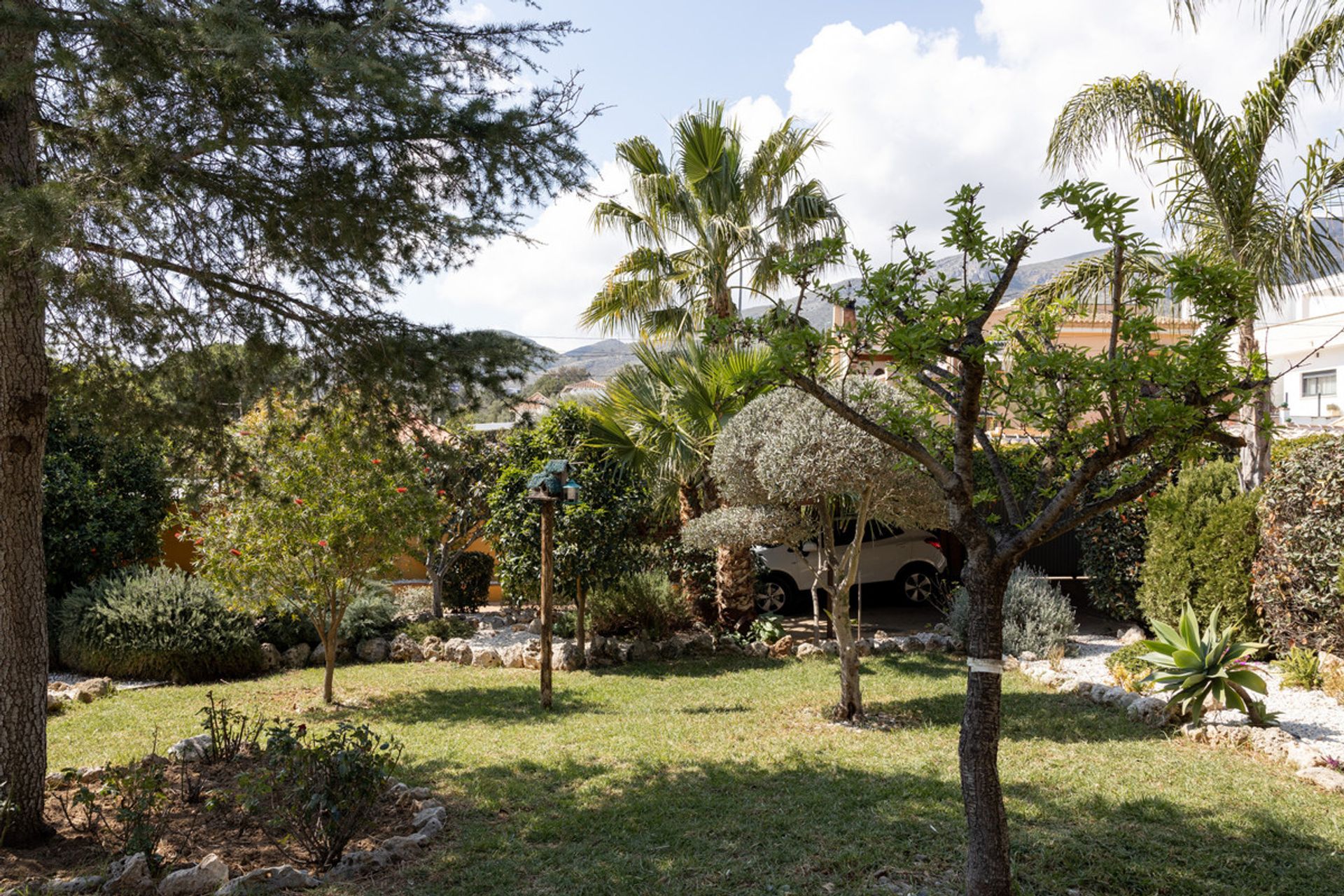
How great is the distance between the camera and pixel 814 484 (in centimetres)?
772

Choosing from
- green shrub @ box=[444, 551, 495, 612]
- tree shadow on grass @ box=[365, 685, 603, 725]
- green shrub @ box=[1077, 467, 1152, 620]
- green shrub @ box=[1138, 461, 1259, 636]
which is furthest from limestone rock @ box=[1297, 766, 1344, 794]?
green shrub @ box=[444, 551, 495, 612]

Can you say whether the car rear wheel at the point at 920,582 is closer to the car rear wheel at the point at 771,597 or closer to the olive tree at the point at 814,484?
the car rear wheel at the point at 771,597

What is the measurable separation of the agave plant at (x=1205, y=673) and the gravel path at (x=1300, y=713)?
0.60ft

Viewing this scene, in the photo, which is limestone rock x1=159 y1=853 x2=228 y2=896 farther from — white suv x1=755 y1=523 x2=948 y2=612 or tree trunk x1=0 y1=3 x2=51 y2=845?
white suv x1=755 y1=523 x2=948 y2=612

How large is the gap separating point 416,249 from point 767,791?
13.9 feet

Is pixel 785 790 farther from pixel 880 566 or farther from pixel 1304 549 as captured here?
pixel 880 566

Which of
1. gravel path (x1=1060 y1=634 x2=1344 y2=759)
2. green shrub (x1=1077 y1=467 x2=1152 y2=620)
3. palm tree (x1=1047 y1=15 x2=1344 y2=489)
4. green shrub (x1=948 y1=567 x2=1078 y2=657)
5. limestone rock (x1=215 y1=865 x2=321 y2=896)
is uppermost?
palm tree (x1=1047 y1=15 x2=1344 y2=489)

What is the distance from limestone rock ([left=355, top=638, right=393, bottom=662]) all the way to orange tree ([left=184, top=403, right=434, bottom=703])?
2.73 metres

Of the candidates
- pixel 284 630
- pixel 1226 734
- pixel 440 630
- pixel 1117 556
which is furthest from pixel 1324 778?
pixel 284 630

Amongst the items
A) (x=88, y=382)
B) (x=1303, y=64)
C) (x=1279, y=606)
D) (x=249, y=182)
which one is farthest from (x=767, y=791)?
(x=1303, y=64)

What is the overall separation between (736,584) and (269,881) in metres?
7.79

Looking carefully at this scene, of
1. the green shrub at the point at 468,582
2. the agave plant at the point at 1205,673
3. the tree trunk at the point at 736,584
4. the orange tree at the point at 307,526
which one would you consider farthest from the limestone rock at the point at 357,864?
the green shrub at the point at 468,582

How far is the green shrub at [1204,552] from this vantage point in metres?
9.07

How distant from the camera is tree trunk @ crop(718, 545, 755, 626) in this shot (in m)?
11.5
